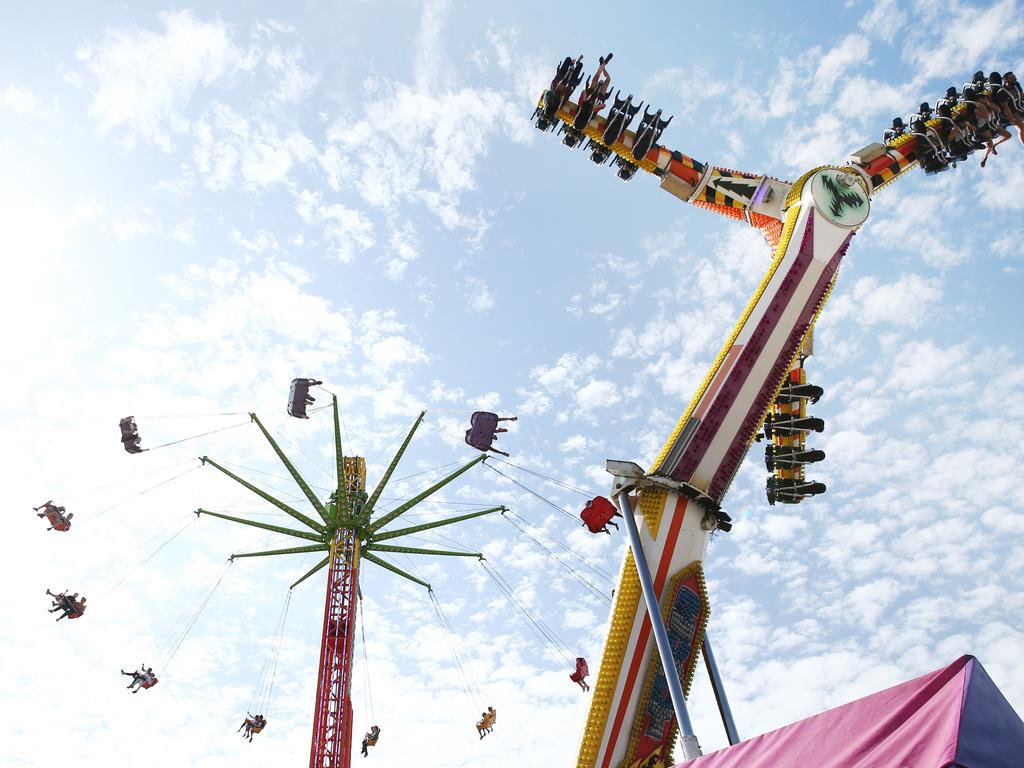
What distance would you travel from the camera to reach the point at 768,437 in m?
26.2

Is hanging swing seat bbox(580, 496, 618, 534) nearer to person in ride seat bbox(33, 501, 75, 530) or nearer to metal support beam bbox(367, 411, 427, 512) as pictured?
metal support beam bbox(367, 411, 427, 512)

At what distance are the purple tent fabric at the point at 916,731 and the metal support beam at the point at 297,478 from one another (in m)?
21.7

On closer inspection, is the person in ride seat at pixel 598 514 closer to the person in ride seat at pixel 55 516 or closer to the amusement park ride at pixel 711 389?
the amusement park ride at pixel 711 389

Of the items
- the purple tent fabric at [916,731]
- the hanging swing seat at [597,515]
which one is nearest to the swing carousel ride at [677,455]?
the hanging swing seat at [597,515]

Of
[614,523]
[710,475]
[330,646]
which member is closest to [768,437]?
[710,475]

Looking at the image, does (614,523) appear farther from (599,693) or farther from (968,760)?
(968,760)

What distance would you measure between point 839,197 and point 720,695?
13.8 m

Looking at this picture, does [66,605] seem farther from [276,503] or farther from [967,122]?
[967,122]

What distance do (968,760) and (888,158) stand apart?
2453 centimetres

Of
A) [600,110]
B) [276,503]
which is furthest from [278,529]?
[600,110]

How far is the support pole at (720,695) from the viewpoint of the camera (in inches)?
727

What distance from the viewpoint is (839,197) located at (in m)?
23.0

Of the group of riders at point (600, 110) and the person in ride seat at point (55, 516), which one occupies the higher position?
the group of riders at point (600, 110)

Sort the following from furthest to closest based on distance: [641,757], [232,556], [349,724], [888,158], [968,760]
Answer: [232,556]
[888,158]
[349,724]
[641,757]
[968,760]
